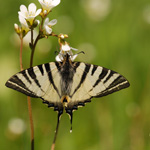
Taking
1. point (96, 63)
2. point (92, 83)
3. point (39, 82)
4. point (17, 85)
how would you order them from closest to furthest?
point (17, 85)
point (39, 82)
point (92, 83)
point (96, 63)

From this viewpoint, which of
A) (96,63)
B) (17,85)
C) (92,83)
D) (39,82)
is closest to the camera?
(17,85)

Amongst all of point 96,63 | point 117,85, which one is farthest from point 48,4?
point 96,63

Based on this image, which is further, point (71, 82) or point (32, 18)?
point (71, 82)

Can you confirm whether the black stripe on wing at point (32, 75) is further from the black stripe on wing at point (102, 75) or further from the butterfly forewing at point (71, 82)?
the black stripe on wing at point (102, 75)

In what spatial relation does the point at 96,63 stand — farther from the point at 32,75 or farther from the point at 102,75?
the point at 32,75

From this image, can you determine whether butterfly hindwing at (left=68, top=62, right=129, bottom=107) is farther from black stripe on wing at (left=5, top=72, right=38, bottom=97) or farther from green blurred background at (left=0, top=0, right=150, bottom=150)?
green blurred background at (left=0, top=0, right=150, bottom=150)

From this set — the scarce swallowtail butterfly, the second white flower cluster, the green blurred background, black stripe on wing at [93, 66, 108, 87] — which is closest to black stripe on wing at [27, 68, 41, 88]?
the scarce swallowtail butterfly

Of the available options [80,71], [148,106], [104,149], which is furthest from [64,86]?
[148,106]

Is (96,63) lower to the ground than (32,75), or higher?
higher
